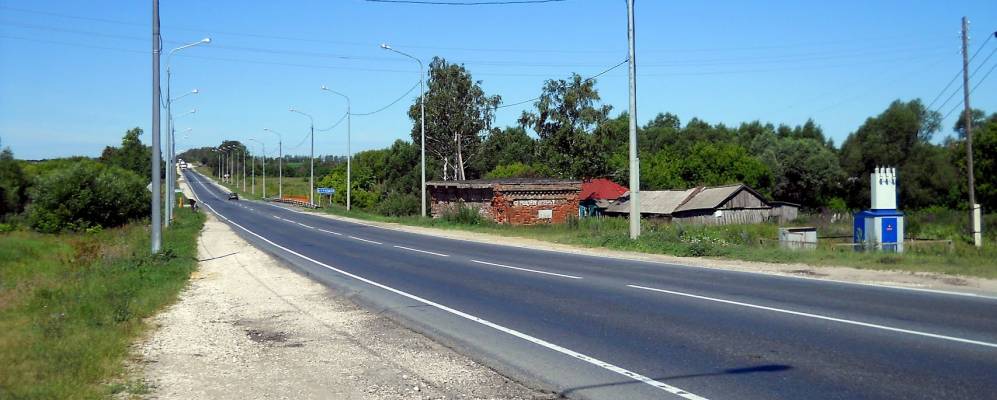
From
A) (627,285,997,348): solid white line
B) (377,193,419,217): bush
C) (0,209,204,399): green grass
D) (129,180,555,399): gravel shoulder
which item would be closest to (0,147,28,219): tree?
(377,193,419,217): bush

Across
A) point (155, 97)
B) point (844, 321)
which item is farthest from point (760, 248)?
point (155, 97)

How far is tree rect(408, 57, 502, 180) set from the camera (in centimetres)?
6544

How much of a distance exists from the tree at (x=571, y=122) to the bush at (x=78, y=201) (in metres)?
29.9

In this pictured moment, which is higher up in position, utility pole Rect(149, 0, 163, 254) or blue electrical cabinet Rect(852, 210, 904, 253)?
utility pole Rect(149, 0, 163, 254)

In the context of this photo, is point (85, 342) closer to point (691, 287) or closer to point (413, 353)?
point (413, 353)

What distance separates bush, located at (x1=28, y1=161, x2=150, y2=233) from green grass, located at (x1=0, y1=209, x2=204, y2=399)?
3279cm

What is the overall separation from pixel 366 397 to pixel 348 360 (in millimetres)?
1856

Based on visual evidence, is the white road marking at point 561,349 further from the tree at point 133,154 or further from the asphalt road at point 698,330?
the tree at point 133,154

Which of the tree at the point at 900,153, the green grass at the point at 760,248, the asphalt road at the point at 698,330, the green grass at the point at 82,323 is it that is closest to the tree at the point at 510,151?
the tree at the point at 900,153

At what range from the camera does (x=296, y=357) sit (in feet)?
31.1

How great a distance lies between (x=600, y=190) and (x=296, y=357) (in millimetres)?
51659

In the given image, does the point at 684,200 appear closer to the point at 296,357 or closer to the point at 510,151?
the point at 296,357

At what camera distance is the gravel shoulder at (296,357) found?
775 centimetres

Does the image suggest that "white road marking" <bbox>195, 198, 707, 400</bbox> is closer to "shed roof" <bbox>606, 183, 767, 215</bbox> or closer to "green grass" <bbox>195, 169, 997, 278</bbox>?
"green grass" <bbox>195, 169, 997, 278</bbox>
